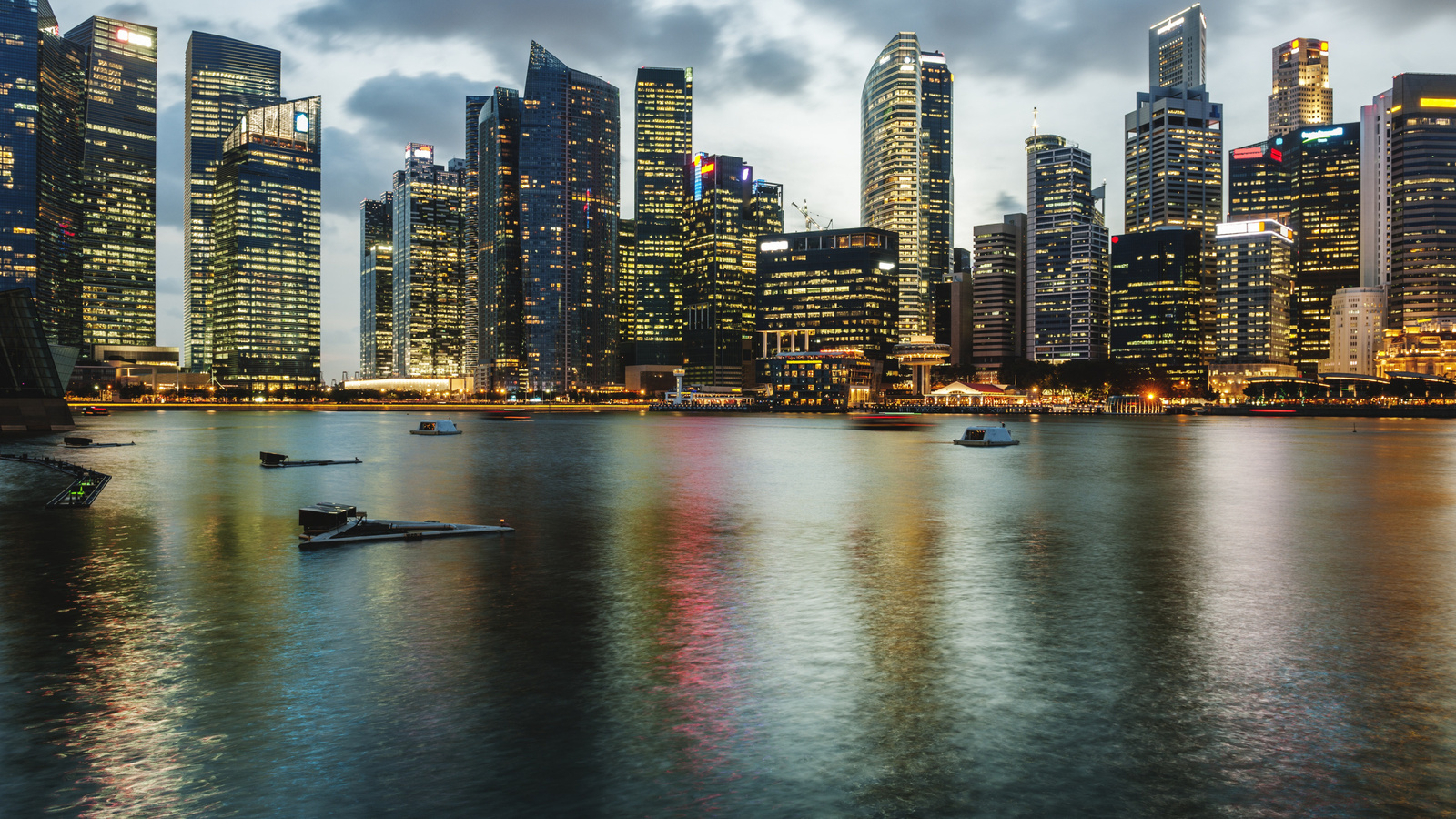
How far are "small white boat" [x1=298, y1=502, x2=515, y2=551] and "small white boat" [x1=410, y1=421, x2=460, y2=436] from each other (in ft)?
335

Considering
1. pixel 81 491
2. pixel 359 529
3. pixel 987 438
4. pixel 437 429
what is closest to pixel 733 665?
pixel 359 529

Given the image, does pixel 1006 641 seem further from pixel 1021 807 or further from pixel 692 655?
pixel 1021 807

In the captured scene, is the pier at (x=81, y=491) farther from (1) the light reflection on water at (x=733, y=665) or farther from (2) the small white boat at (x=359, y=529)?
(2) the small white boat at (x=359, y=529)

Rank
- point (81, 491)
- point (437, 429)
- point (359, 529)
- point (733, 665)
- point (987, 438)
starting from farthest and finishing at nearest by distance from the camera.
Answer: point (437, 429) → point (987, 438) → point (81, 491) → point (359, 529) → point (733, 665)

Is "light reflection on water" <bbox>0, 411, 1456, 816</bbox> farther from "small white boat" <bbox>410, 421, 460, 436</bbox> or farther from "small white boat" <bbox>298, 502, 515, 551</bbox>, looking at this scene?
"small white boat" <bbox>410, 421, 460, 436</bbox>

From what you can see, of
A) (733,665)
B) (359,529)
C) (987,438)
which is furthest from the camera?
(987,438)

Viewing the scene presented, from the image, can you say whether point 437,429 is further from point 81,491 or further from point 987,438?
point 81,491

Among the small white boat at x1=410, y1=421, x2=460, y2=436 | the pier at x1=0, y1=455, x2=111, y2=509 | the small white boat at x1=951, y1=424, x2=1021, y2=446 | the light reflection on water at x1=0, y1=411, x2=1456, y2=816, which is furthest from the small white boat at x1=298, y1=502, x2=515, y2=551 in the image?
the small white boat at x1=410, y1=421, x2=460, y2=436

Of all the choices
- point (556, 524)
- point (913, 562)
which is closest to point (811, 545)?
point (913, 562)

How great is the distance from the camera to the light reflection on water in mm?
12492

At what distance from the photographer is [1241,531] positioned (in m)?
39.4

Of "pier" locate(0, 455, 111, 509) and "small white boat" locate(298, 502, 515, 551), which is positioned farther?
"pier" locate(0, 455, 111, 509)

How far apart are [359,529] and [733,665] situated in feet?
75.4

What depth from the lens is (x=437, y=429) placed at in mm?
137125
